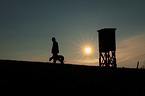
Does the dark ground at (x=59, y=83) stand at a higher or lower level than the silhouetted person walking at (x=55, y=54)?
lower

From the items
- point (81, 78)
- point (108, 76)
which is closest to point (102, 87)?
point (81, 78)

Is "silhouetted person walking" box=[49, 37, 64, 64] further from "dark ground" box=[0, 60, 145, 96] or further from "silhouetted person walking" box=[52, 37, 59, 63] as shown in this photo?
"dark ground" box=[0, 60, 145, 96]

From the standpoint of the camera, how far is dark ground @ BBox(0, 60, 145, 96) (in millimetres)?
8195

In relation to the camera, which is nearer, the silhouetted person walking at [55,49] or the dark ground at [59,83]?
the dark ground at [59,83]

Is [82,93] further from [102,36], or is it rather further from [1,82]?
[102,36]

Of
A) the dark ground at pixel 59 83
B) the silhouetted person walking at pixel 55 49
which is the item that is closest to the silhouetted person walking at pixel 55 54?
the silhouetted person walking at pixel 55 49

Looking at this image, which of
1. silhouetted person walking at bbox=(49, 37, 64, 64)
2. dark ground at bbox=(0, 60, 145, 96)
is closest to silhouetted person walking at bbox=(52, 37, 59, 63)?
silhouetted person walking at bbox=(49, 37, 64, 64)

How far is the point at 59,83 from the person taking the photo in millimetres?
9172

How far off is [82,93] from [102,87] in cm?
145

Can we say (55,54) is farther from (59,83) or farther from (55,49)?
(59,83)

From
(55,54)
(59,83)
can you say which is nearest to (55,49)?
(55,54)

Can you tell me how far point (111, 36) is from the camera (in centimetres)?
2070

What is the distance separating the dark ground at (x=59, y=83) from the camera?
26.9 ft

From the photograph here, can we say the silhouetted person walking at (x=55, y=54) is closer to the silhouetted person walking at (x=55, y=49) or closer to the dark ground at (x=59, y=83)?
the silhouetted person walking at (x=55, y=49)
